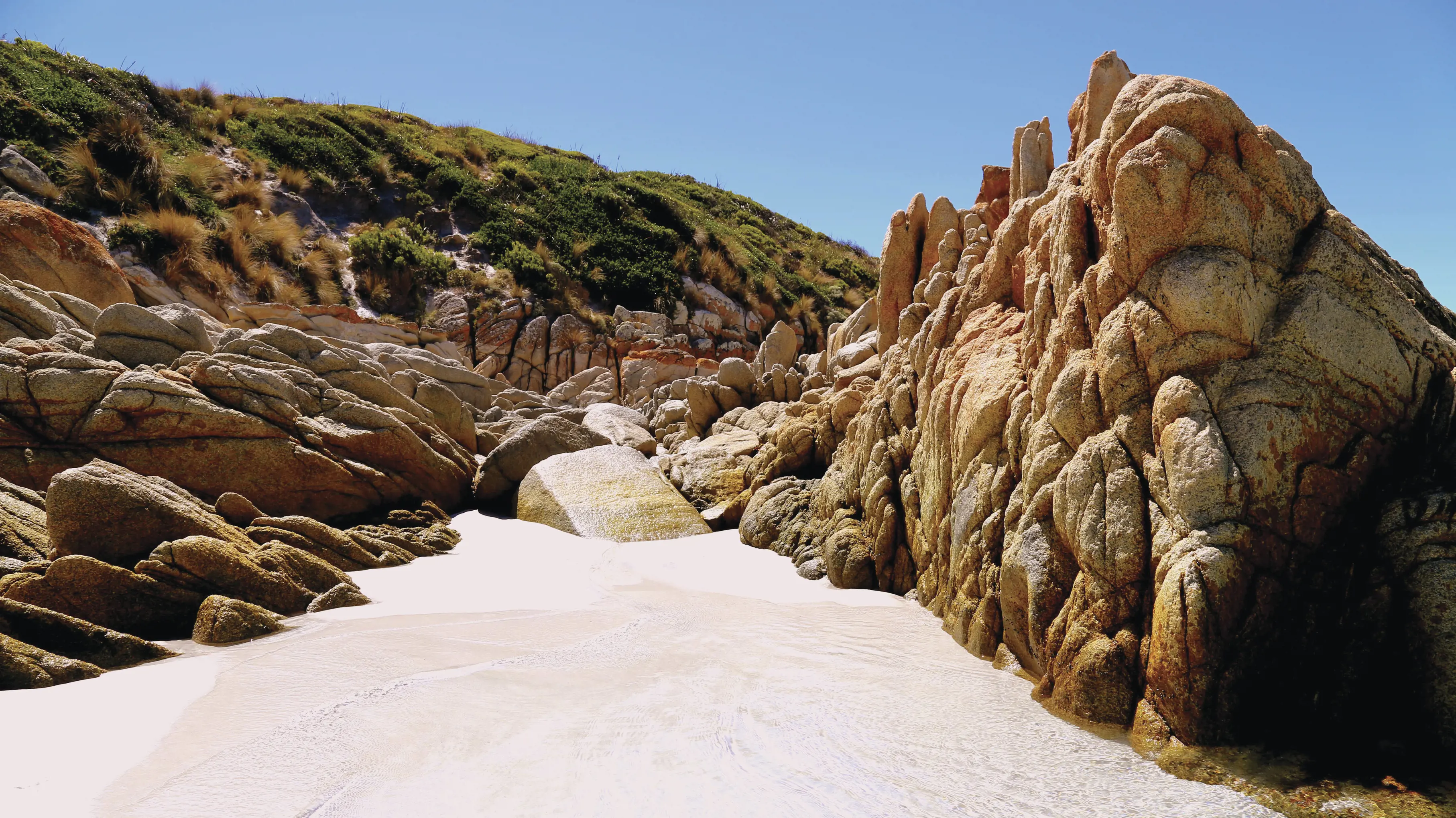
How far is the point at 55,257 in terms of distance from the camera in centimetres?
1531

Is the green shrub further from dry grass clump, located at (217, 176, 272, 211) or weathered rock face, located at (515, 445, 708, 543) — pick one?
weathered rock face, located at (515, 445, 708, 543)

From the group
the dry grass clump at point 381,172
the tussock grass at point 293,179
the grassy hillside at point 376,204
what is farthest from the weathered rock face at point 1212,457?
the dry grass clump at point 381,172

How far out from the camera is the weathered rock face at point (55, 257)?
14758mm

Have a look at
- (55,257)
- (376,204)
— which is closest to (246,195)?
(376,204)

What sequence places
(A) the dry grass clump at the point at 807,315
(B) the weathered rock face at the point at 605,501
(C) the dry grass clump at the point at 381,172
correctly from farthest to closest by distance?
1. (A) the dry grass clump at the point at 807,315
2. (C) the dry grass clump at the point at 381,172
3. (B) the weathered rock face at the point at 605,501

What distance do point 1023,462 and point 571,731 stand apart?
3614 mm

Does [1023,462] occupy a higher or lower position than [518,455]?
higher

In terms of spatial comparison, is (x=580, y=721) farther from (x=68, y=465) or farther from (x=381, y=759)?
(x=68, y=465)

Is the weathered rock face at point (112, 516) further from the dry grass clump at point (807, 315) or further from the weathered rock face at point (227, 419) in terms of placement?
the dry grass clump at point (807, 315)

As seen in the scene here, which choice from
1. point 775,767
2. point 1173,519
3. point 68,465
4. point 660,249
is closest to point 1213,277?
point 1173,519

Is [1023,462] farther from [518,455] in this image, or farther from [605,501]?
[518,455]

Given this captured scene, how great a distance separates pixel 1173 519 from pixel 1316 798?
55.1 inches

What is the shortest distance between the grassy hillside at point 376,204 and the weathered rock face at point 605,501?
1680 centimetres

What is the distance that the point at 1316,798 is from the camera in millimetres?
3213
